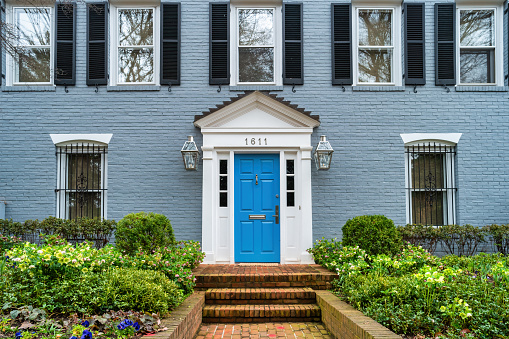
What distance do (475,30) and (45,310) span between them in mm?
8932

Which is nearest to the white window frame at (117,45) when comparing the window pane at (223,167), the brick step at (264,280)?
the window pane at (223,167)

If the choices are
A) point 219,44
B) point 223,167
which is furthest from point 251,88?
point 223,167

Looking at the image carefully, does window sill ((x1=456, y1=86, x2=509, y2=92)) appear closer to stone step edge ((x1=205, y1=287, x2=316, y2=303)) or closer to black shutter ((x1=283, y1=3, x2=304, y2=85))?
black shutter ((x1=283, y1=3, x2=304, y2=85))

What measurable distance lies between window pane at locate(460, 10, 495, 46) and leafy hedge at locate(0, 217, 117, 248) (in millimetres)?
7925

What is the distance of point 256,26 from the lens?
27.0ft

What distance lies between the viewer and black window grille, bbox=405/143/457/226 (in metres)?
8.04

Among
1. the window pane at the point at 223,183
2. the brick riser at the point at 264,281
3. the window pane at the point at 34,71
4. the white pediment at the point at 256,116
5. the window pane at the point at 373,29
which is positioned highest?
the window pane at the point at 373,29

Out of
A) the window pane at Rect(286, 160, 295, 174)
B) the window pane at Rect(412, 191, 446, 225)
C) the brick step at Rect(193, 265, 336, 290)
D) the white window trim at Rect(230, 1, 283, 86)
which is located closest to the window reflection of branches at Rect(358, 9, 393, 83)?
the white window trim at Rect(230, 1, 283, 86)

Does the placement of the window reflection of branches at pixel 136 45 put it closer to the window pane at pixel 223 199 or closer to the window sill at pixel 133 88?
the window sill at pixel 133 88

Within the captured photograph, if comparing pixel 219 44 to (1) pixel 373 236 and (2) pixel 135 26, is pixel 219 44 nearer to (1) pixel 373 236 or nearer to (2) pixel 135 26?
(2) pixel 135 26

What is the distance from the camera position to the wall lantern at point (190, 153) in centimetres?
756

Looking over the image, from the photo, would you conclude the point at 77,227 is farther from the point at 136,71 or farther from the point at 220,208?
the point at 136,71

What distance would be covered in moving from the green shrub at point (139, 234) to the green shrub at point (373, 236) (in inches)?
122

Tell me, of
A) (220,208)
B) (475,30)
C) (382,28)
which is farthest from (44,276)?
(475,30)
